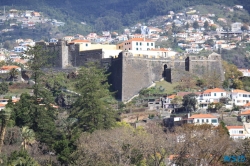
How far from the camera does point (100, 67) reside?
3676 inches

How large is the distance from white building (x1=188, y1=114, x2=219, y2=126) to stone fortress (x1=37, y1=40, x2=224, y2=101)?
9422 millimetres

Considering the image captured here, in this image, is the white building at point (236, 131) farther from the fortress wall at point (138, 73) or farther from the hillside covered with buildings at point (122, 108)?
the fortress wall at point (138, 73)

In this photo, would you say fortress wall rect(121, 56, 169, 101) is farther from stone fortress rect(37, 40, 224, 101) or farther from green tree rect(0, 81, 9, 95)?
green tree rect(0, 81, 9, 95)

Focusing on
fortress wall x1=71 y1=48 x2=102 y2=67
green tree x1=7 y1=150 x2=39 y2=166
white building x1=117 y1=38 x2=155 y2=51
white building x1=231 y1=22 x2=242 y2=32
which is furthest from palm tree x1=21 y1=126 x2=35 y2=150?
white building x1=231 y1=22 x2=242 y2=32

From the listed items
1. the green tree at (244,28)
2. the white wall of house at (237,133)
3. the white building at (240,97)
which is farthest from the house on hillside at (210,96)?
the green tree at (244,28)

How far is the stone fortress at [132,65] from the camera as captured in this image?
8994 centimetres

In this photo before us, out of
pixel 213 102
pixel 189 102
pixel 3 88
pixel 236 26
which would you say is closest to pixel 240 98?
pixel 213 102

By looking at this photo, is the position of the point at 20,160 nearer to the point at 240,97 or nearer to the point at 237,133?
the point at 237,133

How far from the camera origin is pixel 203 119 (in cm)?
8006

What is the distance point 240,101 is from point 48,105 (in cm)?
2043

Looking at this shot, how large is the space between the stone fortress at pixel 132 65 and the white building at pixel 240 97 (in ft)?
17.1

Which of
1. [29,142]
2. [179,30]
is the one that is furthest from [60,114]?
[179,30]

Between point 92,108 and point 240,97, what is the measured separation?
63.5ft

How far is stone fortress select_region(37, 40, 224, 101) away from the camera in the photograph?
89.9 metres
